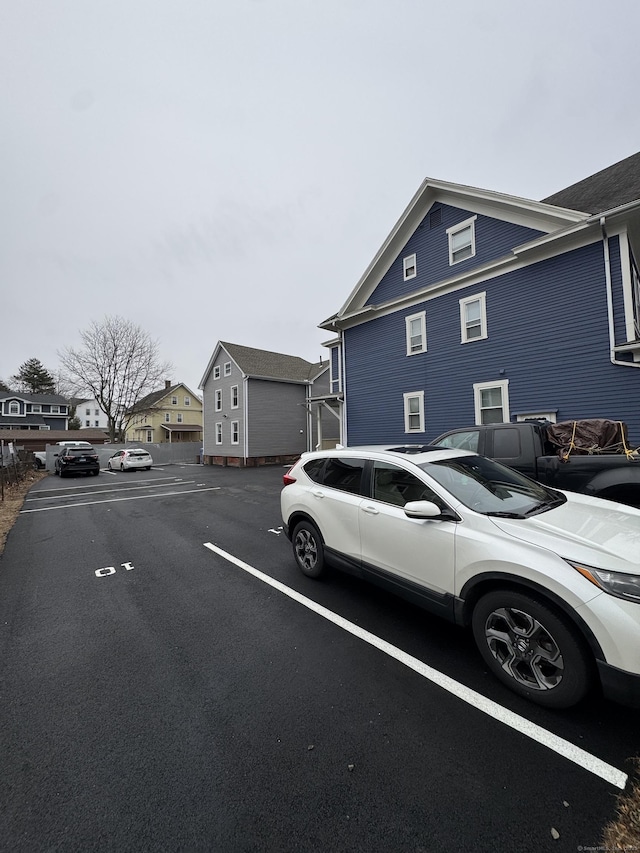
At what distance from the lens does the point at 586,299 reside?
9320 mm

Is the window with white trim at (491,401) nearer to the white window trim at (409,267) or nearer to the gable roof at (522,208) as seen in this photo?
the gable roof at (522,208)

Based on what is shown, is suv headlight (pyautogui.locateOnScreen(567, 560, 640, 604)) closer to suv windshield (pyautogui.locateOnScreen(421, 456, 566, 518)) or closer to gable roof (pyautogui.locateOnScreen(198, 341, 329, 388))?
suv windshield (pyautogui.locateOnScreen(421, 456, 566, 518))

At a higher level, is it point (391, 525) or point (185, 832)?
point (391, 525)

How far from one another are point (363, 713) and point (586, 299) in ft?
37.1

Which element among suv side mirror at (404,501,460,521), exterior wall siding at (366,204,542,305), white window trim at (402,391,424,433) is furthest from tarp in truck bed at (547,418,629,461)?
exterior wall siding at (366,204,542,305)

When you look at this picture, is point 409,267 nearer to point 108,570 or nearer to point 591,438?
point 591,438

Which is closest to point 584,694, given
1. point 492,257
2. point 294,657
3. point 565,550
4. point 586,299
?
point 565,550

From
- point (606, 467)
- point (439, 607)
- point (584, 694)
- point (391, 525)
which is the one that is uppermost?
point (606, 467)

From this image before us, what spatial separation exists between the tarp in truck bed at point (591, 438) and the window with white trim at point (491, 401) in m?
5.37

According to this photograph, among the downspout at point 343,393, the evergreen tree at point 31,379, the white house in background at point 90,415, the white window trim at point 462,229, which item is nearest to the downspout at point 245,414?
the downspout at point 343,393

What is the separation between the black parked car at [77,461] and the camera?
56.5 feet

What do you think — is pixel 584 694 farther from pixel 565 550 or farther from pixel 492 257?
pixel 492 257

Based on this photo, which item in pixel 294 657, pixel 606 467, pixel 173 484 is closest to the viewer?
pixel 294 657

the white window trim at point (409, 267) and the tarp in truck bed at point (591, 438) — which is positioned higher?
the white window trim at point (409, 267)
